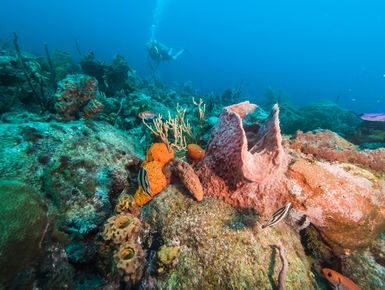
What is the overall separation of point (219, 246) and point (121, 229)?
1.13 meters

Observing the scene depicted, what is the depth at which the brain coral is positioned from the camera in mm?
1733

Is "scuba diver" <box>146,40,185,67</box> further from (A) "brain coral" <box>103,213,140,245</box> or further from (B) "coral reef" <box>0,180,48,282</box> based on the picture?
(B) "coral reef" <box>0,180,48,282</box>

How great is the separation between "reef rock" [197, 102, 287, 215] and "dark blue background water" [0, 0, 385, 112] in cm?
9262

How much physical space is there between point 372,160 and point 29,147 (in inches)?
200

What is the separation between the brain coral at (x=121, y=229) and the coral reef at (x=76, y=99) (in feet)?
8.48

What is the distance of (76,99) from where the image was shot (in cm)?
343

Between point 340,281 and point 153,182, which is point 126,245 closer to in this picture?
point 153,182

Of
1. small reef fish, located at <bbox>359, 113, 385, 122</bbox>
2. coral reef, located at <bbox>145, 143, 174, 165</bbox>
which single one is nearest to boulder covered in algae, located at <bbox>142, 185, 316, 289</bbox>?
coral reef, located at <bbox>145, 143, 174, 165</bbox>

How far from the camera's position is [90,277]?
183 cm

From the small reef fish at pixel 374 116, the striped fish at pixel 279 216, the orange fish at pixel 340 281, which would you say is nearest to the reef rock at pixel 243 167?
the striped fish at pixel 279 216

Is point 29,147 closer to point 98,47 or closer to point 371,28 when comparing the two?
point 98,47

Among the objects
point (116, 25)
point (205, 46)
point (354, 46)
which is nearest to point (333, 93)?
point (354, 46)

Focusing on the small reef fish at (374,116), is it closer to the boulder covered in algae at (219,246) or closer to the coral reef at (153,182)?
the boulder covered in algae at (219,246)

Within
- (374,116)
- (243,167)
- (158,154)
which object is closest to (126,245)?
(158,154)
